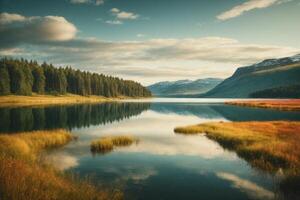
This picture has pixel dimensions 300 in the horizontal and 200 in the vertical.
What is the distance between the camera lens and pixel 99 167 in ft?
80.2

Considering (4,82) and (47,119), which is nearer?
(47,119)

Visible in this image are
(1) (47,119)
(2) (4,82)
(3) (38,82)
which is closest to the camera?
(1) (47,119)

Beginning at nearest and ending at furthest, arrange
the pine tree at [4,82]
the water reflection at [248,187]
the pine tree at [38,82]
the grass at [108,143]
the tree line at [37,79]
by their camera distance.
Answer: the water reflection at [248,187] < the grass at [108,143] < the pine tree at [4,82] < the tree line at [37,79] < the pine tree at [38,82]

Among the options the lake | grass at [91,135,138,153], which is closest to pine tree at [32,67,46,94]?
the lake

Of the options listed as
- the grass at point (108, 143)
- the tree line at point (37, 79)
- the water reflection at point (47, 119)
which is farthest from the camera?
the tree line at point (37, 79)

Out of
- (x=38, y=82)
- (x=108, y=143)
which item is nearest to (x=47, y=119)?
(x=108, y=143)

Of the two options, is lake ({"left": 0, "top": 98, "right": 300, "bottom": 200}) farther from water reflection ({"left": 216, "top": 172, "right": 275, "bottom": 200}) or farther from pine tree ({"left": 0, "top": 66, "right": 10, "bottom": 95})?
pine tree ({"left": 0, "top": 66, "right": 10, "bottom": 95})

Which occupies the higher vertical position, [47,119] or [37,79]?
[37,79]

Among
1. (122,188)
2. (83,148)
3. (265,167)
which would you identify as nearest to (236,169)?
(265,167)

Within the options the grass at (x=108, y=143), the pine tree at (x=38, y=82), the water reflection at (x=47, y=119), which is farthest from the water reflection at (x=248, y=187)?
the pine tree at (x=38, y=82)

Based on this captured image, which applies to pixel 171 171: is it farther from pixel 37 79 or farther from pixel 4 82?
pixel 37 79

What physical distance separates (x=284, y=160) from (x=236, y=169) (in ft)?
14.4

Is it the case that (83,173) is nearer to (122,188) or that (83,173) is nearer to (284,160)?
(122,188)

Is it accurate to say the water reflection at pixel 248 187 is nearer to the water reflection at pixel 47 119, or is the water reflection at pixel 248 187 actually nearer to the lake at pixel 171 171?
the lake at pixel 171 171
